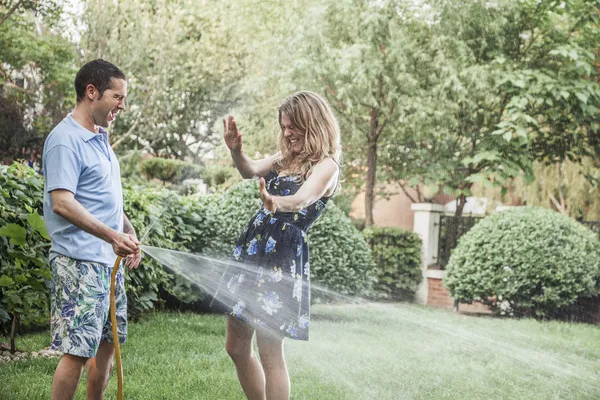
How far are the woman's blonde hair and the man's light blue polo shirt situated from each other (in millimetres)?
727

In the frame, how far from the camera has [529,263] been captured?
8344 millimetres

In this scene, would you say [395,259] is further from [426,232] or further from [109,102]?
[109,102]

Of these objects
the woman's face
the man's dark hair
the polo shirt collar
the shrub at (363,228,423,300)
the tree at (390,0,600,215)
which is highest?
the tree at (390,0,600,215)

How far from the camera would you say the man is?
2410 millimetres

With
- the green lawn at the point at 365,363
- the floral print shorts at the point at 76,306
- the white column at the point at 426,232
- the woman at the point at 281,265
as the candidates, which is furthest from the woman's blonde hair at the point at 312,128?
the white column at the point at 426,232

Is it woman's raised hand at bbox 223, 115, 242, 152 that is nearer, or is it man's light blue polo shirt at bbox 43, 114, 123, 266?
man's light blue polo shirt at bbox 43, 114, 123, 266

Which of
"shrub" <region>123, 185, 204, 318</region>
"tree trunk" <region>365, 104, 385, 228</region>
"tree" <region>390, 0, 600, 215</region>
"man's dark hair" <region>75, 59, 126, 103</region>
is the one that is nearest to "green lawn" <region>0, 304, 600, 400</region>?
"shrub" <region>123, 185, 204, 318</region>

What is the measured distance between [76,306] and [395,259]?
7934 mm

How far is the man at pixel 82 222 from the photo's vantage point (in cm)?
241

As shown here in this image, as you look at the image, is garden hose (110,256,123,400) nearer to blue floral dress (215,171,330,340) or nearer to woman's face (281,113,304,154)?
blue floral dress (215,171,330,340)

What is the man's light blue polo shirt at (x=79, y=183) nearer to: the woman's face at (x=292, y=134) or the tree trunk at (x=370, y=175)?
the woman's face at (x=292, y=134)

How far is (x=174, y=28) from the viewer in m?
15.1

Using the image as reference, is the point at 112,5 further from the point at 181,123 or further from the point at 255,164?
the point at 255,164

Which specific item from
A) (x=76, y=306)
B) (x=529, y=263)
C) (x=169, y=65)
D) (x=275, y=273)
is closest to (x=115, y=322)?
(x=76, y=306)
